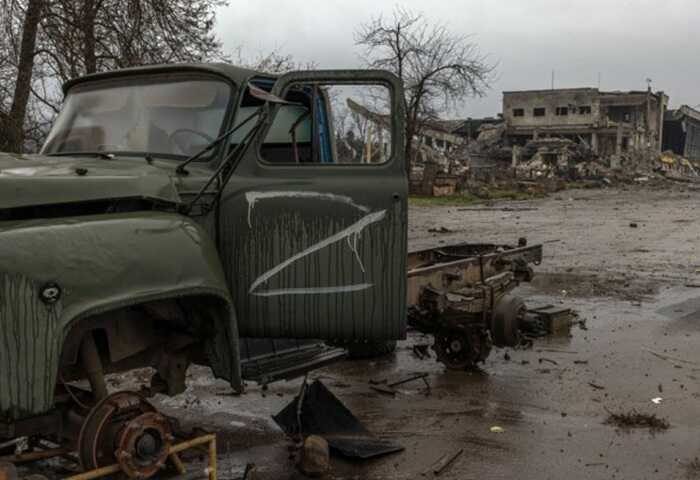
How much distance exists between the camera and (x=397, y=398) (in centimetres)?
634

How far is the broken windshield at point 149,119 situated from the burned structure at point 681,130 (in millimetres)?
82499

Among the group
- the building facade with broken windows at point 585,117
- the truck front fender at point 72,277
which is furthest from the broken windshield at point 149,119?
the building facade with broken windows at point 585,117

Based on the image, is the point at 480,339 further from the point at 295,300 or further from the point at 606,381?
the point at 295,300

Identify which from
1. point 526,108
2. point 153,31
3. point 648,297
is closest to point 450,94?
point 153,31

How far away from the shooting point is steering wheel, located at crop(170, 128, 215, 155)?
4.29 m

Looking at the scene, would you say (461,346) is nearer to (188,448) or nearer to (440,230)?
(188,448)

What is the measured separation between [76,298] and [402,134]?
203 cm

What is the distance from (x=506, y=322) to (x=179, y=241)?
156 inches

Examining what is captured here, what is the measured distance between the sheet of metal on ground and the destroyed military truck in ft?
1.49

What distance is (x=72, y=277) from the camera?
3092mm

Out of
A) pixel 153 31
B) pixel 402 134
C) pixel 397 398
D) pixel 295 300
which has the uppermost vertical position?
pixel 153 31

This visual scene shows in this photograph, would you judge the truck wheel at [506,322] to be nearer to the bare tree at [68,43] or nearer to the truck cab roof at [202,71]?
the truck cab roof at [202,71]

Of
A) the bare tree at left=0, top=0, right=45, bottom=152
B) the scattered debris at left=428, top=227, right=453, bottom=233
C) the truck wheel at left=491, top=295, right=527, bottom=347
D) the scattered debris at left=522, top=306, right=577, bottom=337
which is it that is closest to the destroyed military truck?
the truck wheel at left=491, top=295, right=527, bottom=347

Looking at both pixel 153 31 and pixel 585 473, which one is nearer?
pixel 585 473
